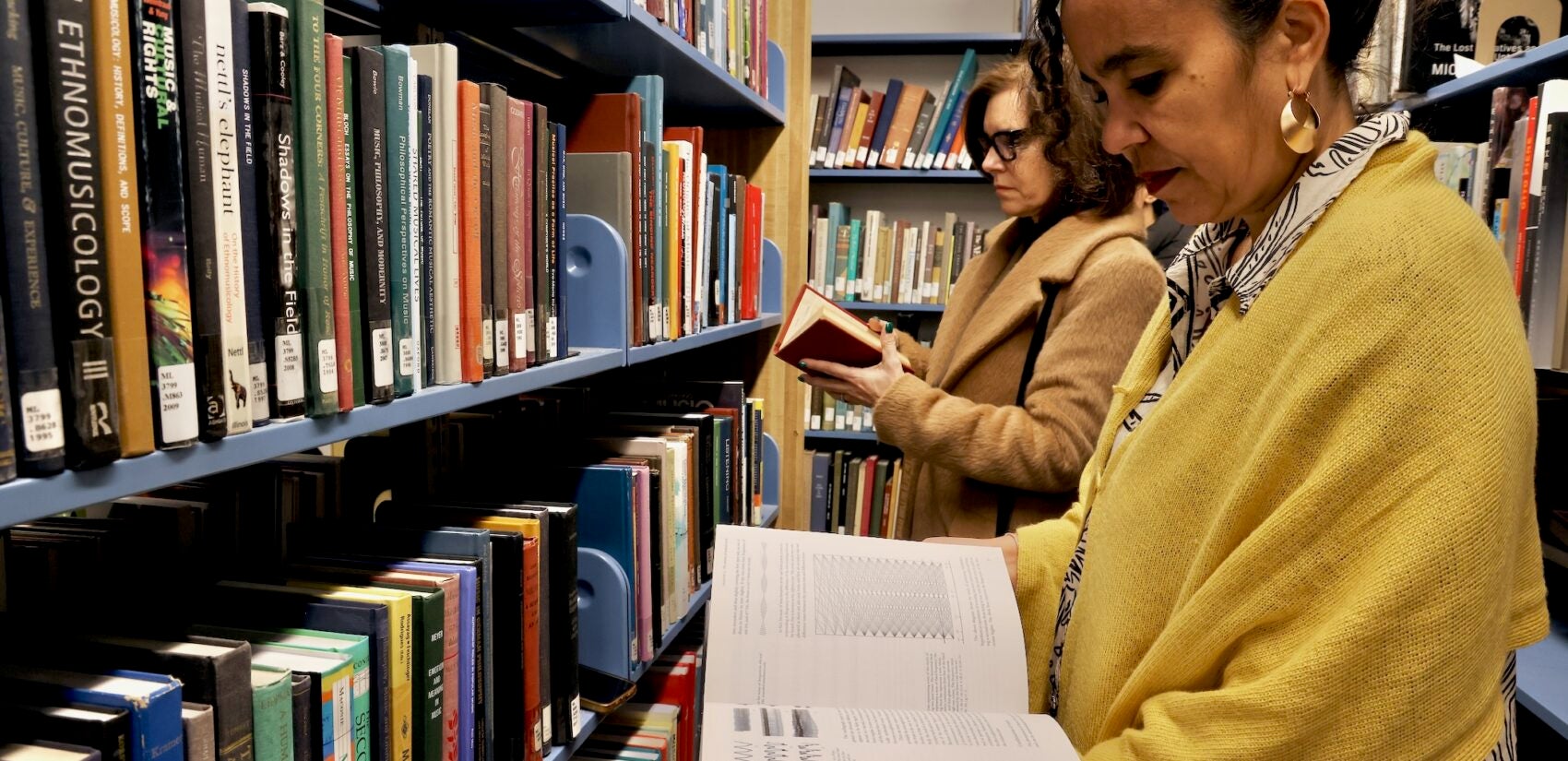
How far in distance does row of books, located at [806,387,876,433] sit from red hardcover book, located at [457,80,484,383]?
2.64m

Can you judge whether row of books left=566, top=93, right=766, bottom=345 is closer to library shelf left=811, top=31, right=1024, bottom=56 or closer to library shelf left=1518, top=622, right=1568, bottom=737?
library shelf left=1518, top=622, right=1568, bottom=737

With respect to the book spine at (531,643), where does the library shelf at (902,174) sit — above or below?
above

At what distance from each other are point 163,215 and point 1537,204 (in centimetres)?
170

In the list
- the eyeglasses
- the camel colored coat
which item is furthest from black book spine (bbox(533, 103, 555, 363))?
the eyeglasses

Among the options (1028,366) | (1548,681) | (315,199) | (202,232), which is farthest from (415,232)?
(1548,681)

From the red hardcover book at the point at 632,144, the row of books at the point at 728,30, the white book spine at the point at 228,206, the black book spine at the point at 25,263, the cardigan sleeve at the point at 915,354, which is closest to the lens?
the black book spine at the point at 25,263

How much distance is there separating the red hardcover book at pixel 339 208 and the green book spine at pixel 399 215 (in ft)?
0.19

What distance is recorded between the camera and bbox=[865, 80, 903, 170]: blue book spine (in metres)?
3.41

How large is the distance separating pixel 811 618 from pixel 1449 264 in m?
0.57

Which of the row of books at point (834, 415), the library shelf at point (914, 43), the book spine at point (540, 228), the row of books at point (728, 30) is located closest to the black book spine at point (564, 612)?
the book spine at point (540, 228)

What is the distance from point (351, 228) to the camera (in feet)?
2.38

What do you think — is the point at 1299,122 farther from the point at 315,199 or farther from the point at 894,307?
the point at 894,307

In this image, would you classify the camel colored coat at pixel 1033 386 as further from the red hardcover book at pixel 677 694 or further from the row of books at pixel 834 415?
the row of books at pixel 834 415

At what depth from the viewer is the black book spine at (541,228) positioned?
3.36 ft
